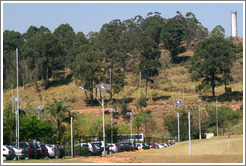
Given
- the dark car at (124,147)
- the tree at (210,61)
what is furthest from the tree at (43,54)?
the dark car at (124,147)

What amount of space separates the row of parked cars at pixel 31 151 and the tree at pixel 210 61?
6078 cm

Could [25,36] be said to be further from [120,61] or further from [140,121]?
[140,121]

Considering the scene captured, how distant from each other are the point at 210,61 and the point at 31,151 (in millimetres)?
64414

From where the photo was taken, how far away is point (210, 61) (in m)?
98.0

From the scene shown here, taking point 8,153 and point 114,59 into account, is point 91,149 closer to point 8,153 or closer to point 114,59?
point 8,153

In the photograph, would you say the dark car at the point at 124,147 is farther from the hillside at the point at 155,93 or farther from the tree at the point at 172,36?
the tree at the point at 172,36

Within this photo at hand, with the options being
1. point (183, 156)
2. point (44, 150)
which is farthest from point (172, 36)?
point (183, 156)

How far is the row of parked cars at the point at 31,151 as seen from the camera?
1480 inches

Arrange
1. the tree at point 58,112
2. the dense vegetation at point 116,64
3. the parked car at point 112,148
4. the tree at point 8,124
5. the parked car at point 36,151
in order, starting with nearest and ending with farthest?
the parked car at point 36,151, the parked car at point 112,148, the tree at point 8,124, the tree at point 58,112, the dense vegetation at point 116,64

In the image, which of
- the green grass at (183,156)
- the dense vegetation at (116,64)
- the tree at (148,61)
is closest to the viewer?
the green grass at (183,156)

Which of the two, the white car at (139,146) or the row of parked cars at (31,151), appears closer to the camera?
the row of parked cars at (31,151)

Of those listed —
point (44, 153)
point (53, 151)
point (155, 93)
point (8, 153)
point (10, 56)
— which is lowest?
point (44, 153)

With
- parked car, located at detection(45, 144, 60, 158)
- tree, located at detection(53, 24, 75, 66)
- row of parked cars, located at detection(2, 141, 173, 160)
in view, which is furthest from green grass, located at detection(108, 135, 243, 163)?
tree, located at detection(53, 24, 75, 66)

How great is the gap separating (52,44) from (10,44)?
30.1 meters
